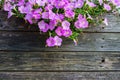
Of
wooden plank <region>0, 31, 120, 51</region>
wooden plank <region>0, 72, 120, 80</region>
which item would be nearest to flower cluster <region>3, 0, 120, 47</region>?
wooden plank <region>0, 31, 120, 51</region>

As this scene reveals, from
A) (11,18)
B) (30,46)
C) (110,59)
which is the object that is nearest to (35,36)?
(30,46)

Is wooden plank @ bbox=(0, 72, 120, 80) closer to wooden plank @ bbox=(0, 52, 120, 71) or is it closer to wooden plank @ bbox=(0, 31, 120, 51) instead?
wooden plank @ bbox=(0, 52, 120, 71)

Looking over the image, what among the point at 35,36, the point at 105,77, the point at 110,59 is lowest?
the point at 105,77

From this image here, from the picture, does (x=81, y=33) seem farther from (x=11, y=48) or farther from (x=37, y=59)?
(x=11, y=48)

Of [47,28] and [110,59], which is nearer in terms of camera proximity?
[47,28]

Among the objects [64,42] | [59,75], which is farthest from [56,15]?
[59,75]

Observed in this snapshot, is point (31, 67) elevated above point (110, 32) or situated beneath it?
situated beneath

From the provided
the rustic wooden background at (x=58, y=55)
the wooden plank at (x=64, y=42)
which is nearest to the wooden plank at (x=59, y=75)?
the rustic wooden background at (x=58, y=55)
